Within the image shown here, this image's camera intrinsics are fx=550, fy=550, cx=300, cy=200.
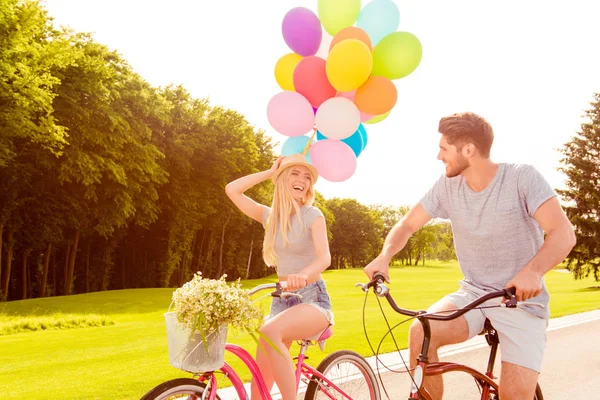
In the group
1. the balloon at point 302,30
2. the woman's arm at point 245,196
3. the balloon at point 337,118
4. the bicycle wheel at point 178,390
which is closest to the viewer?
the bicycle wheel at point 178,390

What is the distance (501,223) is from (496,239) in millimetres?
102

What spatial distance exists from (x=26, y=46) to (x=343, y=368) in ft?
68.5

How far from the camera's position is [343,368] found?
4266 mm

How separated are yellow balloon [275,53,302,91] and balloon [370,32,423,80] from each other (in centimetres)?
92

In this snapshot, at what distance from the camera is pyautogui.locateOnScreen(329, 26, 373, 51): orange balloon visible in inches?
225

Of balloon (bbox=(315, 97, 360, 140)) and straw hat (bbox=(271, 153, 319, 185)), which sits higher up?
balloon (bbox=(315, 97, 360, 140))

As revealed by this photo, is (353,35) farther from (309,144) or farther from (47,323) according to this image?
(47,323)

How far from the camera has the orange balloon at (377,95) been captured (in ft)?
18.7

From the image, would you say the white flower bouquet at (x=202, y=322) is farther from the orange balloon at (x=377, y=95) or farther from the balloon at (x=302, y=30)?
the balloon at (x=302, y=30)

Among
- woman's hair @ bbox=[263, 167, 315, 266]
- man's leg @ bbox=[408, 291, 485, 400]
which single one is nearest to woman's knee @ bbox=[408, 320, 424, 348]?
man's leg @ bbox=[408, 291, 485, 400]

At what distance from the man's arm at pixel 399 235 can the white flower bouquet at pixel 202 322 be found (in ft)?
2.63

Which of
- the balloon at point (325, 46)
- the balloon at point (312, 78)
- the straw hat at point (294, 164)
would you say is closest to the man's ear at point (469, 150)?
the straw hat at point (294, 164)

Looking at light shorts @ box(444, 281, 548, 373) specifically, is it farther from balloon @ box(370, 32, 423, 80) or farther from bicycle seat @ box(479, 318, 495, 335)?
balloon @ box(370, 32, 423, 80)

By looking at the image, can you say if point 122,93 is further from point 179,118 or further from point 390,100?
point 390,100
